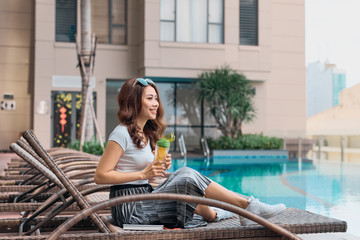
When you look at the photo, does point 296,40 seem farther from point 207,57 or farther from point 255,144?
point 255,144

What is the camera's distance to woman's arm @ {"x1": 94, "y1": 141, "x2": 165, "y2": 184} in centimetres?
254

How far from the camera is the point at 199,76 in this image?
17688 mm

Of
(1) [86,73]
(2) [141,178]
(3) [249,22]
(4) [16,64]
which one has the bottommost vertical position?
(2) [141,178]

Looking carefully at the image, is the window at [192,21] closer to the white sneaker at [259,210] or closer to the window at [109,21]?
the window at [109,21]

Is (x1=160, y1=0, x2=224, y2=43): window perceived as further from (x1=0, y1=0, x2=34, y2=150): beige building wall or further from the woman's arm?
the woman's arm

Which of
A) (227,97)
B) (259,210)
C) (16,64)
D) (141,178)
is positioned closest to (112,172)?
(141,178)

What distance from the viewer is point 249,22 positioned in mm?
18969

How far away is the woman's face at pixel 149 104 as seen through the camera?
2740 mm

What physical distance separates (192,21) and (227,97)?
3.60m

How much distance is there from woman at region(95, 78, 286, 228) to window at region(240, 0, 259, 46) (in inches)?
650

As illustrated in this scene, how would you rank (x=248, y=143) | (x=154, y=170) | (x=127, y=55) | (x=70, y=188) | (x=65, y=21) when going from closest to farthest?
(x=154, y=170), (x=70, y=188), (x=248, y=143), (x=65, y=21), (x=127, y=55)

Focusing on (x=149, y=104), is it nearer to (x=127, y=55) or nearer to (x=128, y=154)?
(x=128, y=154)

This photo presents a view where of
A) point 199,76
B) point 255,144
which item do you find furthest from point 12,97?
point 255,144

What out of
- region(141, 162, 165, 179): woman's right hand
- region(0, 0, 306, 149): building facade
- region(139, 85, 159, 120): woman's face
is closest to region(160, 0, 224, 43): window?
region(0, 0, 306, 149): building facade
